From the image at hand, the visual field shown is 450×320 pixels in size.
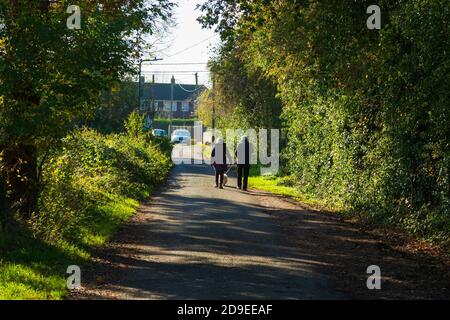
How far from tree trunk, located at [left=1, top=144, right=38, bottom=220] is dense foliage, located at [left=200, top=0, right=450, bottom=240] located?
22.0ft

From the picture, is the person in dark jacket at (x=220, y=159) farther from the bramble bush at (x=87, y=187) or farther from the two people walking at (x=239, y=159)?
the bramble bush at (x=87, y=187)

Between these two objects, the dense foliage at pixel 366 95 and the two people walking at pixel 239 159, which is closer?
the dense foliage at pixel 366 95

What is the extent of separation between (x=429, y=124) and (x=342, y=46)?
14.1 ft

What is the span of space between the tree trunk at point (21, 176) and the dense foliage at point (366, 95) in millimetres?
6699

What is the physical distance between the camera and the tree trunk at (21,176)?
41.1 feet

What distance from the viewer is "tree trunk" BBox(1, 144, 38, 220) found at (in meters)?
12.5

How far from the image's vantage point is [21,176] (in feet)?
41.7

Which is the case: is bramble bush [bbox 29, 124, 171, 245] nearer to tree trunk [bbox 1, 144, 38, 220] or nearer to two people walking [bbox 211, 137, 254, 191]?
tree trunk [bbox 1, 144, 38, 220]

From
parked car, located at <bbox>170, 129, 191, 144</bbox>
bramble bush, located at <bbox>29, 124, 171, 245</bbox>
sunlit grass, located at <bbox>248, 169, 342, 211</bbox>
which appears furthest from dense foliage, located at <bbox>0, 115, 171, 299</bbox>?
parked car, located at <bbox>170, 129, 191, 144</bbox>

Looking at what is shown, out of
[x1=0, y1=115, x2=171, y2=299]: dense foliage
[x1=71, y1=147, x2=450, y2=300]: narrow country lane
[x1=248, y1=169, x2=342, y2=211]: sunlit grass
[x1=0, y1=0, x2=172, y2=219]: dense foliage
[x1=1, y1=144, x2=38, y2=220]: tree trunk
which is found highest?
[x1=0, y1=0, x2=172, y2=219]: dense foliage

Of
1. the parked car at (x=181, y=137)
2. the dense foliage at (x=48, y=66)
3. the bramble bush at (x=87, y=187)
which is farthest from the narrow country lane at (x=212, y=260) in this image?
the parked car at (x=181, y=137)

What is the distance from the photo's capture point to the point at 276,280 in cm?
972
